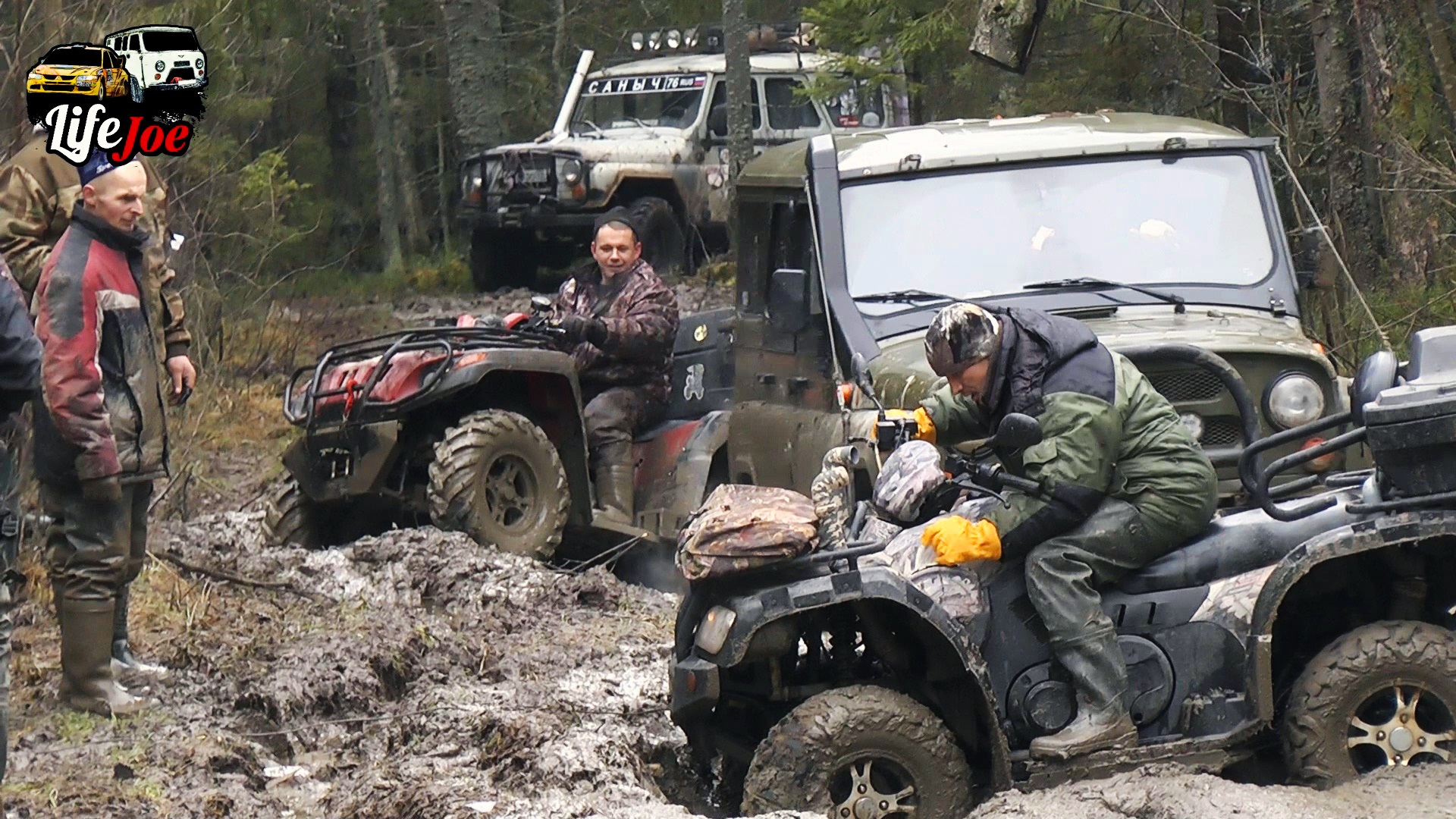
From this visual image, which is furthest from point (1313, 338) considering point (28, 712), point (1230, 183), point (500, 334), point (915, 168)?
point (28, 712)

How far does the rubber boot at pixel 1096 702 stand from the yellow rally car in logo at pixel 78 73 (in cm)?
564

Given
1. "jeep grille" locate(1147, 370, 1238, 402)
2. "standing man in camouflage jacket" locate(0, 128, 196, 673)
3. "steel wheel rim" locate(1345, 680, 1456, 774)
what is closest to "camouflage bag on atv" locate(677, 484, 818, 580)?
"steel wheel rim" locate(1345, 680, 1456, 774)

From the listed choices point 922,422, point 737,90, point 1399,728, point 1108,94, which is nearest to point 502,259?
point 737,90

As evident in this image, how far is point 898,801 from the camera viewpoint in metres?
5.14

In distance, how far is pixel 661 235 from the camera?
18.2 meters

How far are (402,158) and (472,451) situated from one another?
18.3 meters

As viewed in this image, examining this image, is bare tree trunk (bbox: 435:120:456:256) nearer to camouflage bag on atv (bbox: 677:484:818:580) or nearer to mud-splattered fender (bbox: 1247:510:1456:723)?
camouflage bag on atv (bbox: 677:484:818:580)

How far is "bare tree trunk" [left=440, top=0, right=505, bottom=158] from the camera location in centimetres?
2234

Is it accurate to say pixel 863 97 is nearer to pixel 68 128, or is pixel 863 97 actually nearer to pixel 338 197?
pixel 68 128

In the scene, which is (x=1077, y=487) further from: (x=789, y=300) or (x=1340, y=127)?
(x=1340, y=127)

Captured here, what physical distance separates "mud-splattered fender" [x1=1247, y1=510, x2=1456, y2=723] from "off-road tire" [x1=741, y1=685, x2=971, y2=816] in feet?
2.63

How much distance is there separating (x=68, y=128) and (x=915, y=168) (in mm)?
3468

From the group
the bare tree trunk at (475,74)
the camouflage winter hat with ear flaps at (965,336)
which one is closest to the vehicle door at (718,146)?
the bare tree trunk at (475,74)

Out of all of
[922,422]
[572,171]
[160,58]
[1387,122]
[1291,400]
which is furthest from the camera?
[572,171]
